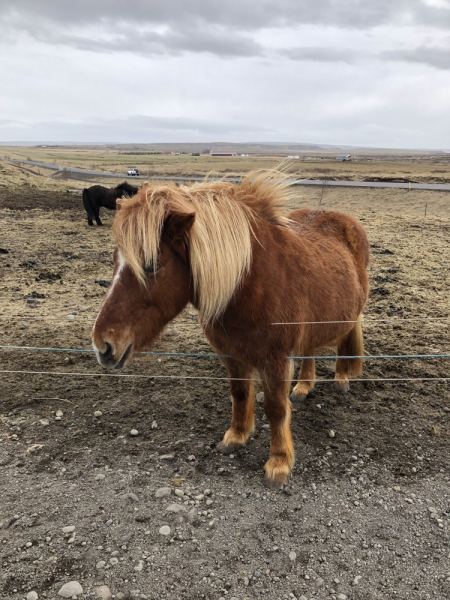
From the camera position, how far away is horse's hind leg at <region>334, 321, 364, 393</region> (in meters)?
4.23

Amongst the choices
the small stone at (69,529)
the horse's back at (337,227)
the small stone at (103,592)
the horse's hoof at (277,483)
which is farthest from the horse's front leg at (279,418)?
the horse's back at (337,227)

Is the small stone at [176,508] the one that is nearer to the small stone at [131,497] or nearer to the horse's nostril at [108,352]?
the small stone at [131,497]

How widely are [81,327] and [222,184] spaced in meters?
3.83

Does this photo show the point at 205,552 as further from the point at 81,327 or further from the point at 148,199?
the point at 81,327

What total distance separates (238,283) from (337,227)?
1888 mm

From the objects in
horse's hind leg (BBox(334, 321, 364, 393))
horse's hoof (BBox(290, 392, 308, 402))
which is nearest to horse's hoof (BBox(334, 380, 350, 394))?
horse's hind leg (BBox(334, 321, 364, 393))

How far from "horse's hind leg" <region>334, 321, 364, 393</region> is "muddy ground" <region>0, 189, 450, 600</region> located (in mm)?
139

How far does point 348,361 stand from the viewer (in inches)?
170

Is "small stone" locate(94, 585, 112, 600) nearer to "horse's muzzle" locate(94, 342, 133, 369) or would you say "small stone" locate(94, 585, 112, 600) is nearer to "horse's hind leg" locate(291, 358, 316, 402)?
"horse's muzzle" locate(94, 342, 133, 369)

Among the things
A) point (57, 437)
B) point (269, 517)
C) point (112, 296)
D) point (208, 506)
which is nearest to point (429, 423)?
point (269, 517)

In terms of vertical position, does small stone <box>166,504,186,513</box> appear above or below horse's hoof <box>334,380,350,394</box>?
below

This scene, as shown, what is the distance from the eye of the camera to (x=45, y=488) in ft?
9.52

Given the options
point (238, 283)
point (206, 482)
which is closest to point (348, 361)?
point (206, 482)

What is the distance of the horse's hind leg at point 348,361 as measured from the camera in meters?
4.23
